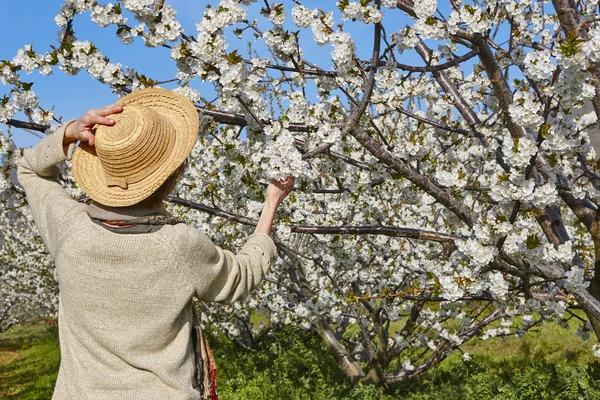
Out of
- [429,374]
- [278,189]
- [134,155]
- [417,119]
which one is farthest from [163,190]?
[429,374]

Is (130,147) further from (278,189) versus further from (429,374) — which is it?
(429,374)

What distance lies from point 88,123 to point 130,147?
29 cm

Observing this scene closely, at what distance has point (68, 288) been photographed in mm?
2406

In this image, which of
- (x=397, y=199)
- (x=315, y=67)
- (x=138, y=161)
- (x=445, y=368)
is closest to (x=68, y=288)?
(x=138, y=161)

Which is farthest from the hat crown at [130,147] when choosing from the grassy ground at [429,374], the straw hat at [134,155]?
the grassy ground at [429,374]

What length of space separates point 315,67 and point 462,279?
147 centimetres

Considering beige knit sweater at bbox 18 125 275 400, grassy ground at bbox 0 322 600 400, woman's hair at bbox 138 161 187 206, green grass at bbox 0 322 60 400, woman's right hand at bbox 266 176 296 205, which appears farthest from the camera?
green grass at bbox 0 322 60 400

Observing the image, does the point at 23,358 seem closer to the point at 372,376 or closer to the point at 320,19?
the point at 372,376

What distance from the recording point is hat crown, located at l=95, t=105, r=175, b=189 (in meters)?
2.34

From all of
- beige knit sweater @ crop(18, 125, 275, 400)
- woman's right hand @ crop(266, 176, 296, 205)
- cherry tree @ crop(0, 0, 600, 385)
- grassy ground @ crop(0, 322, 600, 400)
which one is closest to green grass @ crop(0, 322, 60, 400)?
grassy ground @ crop(0, 322, 600, 400)

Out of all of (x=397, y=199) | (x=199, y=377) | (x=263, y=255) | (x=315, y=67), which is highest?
(x=315, y=67)

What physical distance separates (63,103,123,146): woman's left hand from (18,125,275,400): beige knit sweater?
0.99 ft

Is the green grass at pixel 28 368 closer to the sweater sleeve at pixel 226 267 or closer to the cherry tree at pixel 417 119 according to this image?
the cherry tree at pixel 417 119

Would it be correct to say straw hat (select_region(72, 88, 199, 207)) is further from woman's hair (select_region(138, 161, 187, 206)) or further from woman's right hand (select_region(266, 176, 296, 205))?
woman's right hand (select_region(266, 176, 296, 205))
